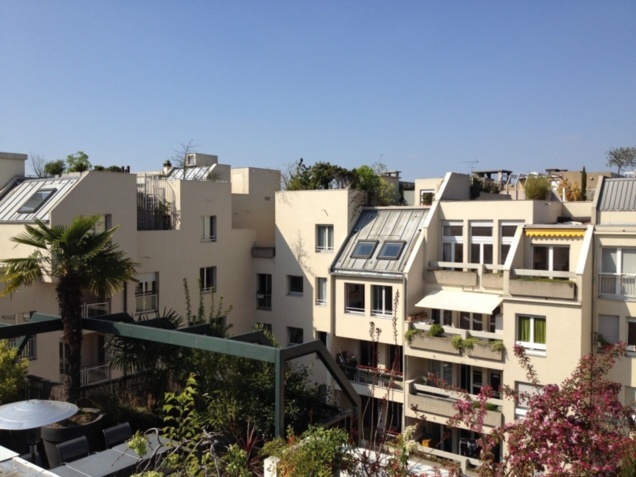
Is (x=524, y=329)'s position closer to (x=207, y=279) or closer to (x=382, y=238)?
(x=382, y=238)

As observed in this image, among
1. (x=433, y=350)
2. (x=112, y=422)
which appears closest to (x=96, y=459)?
(x=112, y=422)

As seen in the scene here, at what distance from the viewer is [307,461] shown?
8422 mm

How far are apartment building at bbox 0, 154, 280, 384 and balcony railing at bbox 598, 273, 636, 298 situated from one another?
18.8m

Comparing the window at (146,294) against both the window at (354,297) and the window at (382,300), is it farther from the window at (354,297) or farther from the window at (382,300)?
the window at (382,300)

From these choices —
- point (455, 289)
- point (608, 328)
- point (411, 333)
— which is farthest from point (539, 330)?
point (411, 333)

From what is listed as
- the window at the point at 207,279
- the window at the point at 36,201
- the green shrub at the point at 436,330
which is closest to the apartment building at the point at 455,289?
the green shrub at the point at 436,330

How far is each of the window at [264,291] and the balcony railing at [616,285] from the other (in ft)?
58.5

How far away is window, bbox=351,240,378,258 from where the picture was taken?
3244 centimetres

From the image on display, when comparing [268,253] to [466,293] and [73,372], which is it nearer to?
[466,293]

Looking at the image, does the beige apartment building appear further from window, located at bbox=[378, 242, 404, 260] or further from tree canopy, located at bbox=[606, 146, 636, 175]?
tree canopy, located at bbox=[606, 146, 636, 175]

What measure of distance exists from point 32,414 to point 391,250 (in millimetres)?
22109

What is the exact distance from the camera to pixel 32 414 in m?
12.6

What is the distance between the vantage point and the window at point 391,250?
31862 millimetres

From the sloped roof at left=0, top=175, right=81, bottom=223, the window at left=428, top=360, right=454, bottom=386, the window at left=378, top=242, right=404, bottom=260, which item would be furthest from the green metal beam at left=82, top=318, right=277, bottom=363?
the window at left=428, top=360, right=454, bottom=386
